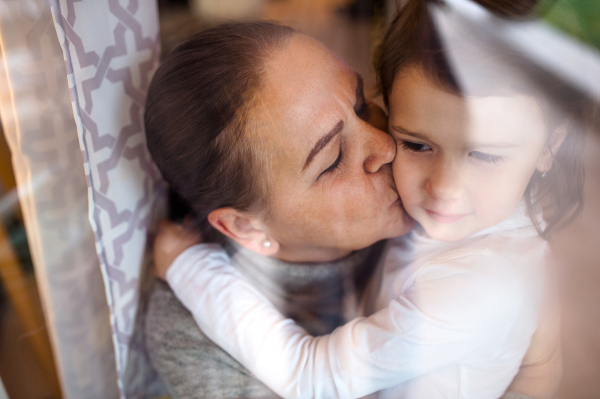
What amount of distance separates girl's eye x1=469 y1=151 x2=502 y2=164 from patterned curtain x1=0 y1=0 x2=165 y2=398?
537 millimetres

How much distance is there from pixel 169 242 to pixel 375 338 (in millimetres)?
428

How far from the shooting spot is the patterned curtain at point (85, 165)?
62 centimetres

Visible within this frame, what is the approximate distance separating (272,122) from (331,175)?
0.10 m

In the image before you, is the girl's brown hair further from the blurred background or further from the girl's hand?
the girl's hand

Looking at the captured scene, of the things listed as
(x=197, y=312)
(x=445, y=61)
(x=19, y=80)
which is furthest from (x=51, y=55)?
(x=445, y=61)

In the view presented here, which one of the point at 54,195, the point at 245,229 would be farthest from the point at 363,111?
the point at 54,195

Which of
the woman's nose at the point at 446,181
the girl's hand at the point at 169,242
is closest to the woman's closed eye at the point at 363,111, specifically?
the woman's nose at the point at 446,181

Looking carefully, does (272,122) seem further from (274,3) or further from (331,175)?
(274,3)

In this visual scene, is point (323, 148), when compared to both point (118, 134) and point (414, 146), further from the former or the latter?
point (118, 134)

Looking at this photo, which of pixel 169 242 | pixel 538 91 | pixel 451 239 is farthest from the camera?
pixel 169 242

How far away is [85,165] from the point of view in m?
0.65

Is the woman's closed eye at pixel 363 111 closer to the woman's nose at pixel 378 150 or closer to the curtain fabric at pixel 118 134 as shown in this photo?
the woman's nose at pixel 378 150

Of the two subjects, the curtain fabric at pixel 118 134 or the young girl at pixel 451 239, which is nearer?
the young girl at pixel 451 239

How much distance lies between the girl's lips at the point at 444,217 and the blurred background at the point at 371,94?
10cm
